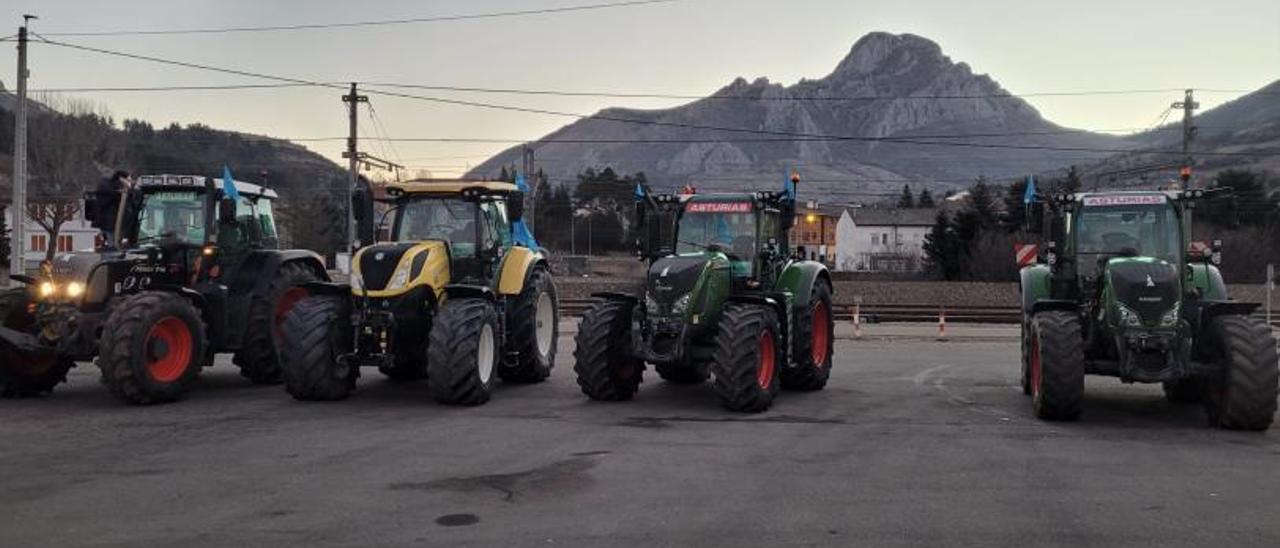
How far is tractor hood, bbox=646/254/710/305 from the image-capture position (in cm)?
1087

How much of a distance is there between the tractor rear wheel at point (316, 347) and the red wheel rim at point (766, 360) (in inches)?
182

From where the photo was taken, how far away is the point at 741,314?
10.6m

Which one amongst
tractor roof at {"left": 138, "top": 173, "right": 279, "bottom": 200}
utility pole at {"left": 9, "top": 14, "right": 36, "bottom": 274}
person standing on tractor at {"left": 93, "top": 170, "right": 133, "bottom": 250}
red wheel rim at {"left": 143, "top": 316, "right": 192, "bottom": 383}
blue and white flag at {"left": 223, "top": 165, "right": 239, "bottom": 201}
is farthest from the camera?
utility pole at {"left": 9, "top": 14, "right": 36, "bottom": 274}

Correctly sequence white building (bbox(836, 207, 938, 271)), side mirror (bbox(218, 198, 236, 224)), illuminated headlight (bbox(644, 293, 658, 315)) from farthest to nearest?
white building (bbox(836, 207, 938, 271)), side mirror (bbox(218, 198, 236, 224)), illuminated headlight (bbox(644, 293, 658, 315))

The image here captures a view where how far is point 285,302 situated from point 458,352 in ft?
12.2

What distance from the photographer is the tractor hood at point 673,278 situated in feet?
35.7

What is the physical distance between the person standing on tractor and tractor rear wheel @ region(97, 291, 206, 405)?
2149mm

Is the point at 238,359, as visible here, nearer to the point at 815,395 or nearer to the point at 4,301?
the point at 4,301

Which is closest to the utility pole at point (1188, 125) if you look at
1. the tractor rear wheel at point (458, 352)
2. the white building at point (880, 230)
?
the tractor rear wheel at point (458, 352)

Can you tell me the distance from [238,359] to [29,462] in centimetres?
488

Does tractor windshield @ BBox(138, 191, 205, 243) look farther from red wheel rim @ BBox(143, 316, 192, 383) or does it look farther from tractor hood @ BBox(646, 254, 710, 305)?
tractor hood @ BBox(646, 254, 710, 305)

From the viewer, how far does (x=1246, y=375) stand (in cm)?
962

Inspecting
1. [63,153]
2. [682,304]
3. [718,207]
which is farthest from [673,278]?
[63,153]

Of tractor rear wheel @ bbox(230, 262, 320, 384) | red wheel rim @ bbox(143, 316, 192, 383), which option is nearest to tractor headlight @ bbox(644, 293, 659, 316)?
tractor rear wheel @ bbox(230, 262, 320, 384)
